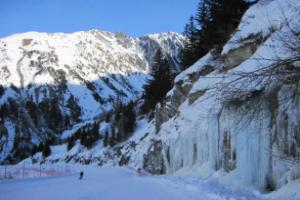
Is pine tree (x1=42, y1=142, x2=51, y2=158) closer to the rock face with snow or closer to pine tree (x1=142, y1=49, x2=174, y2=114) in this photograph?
pine tree (x1=142, y1=49, x2=174, y2=114)

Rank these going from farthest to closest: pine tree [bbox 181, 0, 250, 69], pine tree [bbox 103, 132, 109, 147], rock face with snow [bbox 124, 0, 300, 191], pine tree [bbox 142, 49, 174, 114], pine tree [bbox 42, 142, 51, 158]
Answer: pine tree [bbox 42, 142, 51, 158], pine tree [bbox 103, 132, 109, 147], pine tree [bbox 142, 49, 174, 114], pine tree [bbox 181, 0, 250, 69], rock face with snow [bbox 124, 0, 300, 191]

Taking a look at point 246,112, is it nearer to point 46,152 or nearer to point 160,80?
point 160,80

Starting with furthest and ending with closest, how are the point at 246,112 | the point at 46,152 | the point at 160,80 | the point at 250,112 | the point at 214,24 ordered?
the point at 46,152
the point at 160,80
the point at 214,24
the point at 250,112
the point at 246,112

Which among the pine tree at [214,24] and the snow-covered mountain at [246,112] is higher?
the pine tree at [214,24]

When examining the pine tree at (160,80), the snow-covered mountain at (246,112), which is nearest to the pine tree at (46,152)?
the pine tree at (160,80)

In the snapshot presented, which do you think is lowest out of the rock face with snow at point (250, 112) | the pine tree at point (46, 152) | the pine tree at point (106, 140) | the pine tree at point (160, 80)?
the pine tree at point (46, 152)

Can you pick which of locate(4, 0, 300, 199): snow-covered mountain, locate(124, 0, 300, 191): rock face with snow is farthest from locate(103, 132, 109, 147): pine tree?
locate(124, 0, 300, 191): rock face with snow

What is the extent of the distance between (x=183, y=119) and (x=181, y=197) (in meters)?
13.1

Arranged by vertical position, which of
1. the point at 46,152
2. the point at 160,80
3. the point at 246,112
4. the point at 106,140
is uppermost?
the point at 160,80

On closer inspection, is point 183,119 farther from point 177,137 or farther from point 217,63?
point 217,63

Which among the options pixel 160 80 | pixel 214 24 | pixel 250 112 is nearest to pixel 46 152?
pixel 160 80

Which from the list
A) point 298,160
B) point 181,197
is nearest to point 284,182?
point 298,160

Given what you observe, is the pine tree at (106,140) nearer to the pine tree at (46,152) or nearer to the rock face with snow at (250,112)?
the pine tree at (46,152)

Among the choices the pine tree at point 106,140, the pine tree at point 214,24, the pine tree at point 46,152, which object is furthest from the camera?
the pine tree at point 46,152
